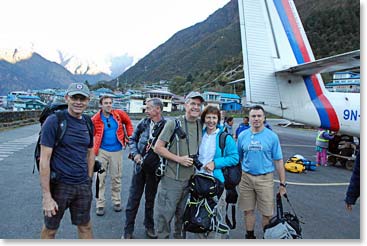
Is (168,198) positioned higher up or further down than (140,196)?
higher up

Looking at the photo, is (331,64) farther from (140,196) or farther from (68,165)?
(68,165)

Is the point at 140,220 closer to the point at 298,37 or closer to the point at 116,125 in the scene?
the point at 116,125

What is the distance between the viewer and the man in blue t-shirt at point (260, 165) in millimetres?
2783

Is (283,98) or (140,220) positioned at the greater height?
(283,98)

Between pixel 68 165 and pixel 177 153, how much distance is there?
900mm

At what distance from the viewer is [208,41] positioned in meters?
120

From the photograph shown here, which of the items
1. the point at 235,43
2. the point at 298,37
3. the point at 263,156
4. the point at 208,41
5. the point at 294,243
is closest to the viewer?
the point at 294,243

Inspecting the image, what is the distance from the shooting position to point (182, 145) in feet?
7.95

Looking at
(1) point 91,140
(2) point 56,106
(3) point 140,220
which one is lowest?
(3) point 140,220

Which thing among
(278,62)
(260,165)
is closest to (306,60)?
(278,62)

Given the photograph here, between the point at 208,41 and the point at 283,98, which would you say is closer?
the point at 283,98

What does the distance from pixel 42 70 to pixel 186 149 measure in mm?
6570

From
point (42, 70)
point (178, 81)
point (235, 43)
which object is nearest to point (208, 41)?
point (235, 43)

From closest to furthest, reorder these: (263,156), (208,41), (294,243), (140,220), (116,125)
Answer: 1. (294,243)
2. (263,156)
3. (140,220)
4. (116,125)
5. (208,41)
